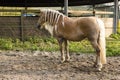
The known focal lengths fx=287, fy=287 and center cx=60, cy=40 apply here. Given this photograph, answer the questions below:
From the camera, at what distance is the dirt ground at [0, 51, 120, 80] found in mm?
6031

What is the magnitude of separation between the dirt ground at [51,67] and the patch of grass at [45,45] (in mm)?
719

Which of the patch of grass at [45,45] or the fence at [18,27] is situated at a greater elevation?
the fence at [18,27]

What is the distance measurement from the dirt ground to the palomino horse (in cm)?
34

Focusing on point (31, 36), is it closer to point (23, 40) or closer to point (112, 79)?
point (23, 40)

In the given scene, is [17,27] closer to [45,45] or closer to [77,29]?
[45,45]

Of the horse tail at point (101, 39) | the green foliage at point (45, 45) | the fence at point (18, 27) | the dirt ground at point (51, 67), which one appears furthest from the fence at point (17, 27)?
the horse tail at point (101, 39)

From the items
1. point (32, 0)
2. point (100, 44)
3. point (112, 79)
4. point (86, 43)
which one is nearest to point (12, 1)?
point (32, 0)

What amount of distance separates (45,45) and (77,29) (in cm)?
366

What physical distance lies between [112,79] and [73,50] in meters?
3.67

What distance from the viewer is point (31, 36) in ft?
37.4

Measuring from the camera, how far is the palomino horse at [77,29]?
21.8ft

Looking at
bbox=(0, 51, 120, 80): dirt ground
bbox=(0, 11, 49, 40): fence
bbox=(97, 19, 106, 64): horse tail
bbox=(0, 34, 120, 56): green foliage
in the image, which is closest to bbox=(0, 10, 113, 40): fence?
bbox=(0, 11, 49, 40): fence

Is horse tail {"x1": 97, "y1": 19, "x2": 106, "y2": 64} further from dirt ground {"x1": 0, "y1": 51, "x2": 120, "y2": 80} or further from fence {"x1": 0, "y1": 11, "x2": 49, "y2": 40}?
fence {"x1": 0, "y1": 11, "x2": 49, "y2": 40}

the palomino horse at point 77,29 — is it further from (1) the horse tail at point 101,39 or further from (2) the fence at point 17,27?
(2) the fence at point 17,27
